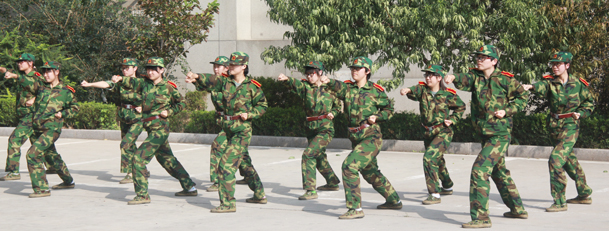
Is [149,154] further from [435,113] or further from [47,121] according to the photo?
[435,113]

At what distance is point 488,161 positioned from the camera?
7371 millimetres

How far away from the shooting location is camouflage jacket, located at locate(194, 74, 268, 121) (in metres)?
8.39

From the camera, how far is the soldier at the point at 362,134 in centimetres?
780

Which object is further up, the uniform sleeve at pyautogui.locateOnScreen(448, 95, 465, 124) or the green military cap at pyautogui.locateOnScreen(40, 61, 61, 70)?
the green military cap at pyautogui.locateOnScreen(40, 61, 61, 70)

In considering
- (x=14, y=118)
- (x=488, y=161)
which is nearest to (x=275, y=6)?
(x=488, y=161)

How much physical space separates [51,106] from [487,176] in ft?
19.3

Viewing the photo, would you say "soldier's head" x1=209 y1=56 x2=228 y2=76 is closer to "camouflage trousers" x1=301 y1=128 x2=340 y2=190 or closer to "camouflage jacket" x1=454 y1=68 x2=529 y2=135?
"camouflage trousers" x1=301 y1=128 x2=340 y2=190

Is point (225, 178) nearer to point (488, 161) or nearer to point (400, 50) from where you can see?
point (488, 161)

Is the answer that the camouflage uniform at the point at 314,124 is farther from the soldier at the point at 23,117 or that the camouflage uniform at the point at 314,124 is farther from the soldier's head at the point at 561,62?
the soldier at the point at 23,117

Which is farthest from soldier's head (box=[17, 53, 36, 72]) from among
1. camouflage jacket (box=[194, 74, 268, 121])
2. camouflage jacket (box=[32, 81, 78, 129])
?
camouflage jacket (box=[194, 74, 268, 121])

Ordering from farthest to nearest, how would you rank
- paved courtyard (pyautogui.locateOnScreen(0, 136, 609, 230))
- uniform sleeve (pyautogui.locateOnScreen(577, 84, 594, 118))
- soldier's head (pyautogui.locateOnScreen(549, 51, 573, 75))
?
uniform sleeve (pyautogui.locateOnScreen(577, 84, 594, 118))
soldier's head (pyautogui.locateOnScreen(549, 51, 573, 75))
paved courtyard (pyautogui.locateOnScreen(0, 136, 609, 230))

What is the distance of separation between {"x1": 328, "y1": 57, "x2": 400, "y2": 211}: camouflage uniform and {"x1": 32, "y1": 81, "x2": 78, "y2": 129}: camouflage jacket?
13.6ft

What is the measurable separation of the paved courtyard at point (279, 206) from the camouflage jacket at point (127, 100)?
104 cm

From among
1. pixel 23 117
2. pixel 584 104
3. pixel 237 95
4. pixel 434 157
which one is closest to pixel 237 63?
pixel 237 95
